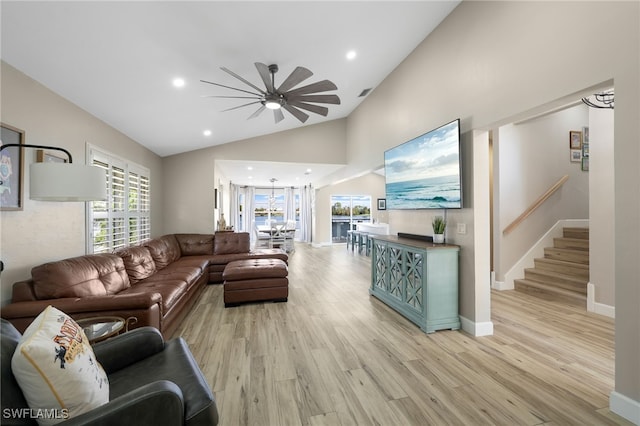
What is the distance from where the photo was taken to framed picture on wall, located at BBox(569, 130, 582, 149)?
508 cm

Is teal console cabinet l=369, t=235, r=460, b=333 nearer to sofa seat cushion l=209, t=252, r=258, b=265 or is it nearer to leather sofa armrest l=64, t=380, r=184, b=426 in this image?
leather sofa armrest l=64, t=380, r=184, b=426

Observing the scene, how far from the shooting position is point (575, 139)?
5098mm

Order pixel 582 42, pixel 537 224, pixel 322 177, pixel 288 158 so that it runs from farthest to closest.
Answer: pixel 322 177 < pixel 288 158 < pixel 537 224 < pixel 582 42

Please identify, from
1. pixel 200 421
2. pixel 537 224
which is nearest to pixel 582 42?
pixel 200 421

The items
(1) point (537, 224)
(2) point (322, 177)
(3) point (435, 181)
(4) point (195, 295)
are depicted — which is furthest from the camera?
(2) point (322, 177)

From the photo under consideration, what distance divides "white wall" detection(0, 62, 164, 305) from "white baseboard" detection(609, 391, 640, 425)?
4503 millimetres

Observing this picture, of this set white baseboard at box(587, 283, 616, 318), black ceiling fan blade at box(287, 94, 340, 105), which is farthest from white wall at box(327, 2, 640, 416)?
black ceiling fan blade at box(287, 94, 340, 105)

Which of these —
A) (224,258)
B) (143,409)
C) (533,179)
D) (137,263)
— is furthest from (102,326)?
(533,179)

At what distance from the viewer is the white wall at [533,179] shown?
15.7ft

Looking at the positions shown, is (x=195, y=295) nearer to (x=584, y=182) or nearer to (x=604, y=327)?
(x=604, y=327)

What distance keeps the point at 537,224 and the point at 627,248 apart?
3730 mm

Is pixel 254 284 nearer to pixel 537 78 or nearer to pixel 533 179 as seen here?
pixel 537 78

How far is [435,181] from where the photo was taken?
11.0 ft

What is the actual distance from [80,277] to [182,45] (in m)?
2.39
